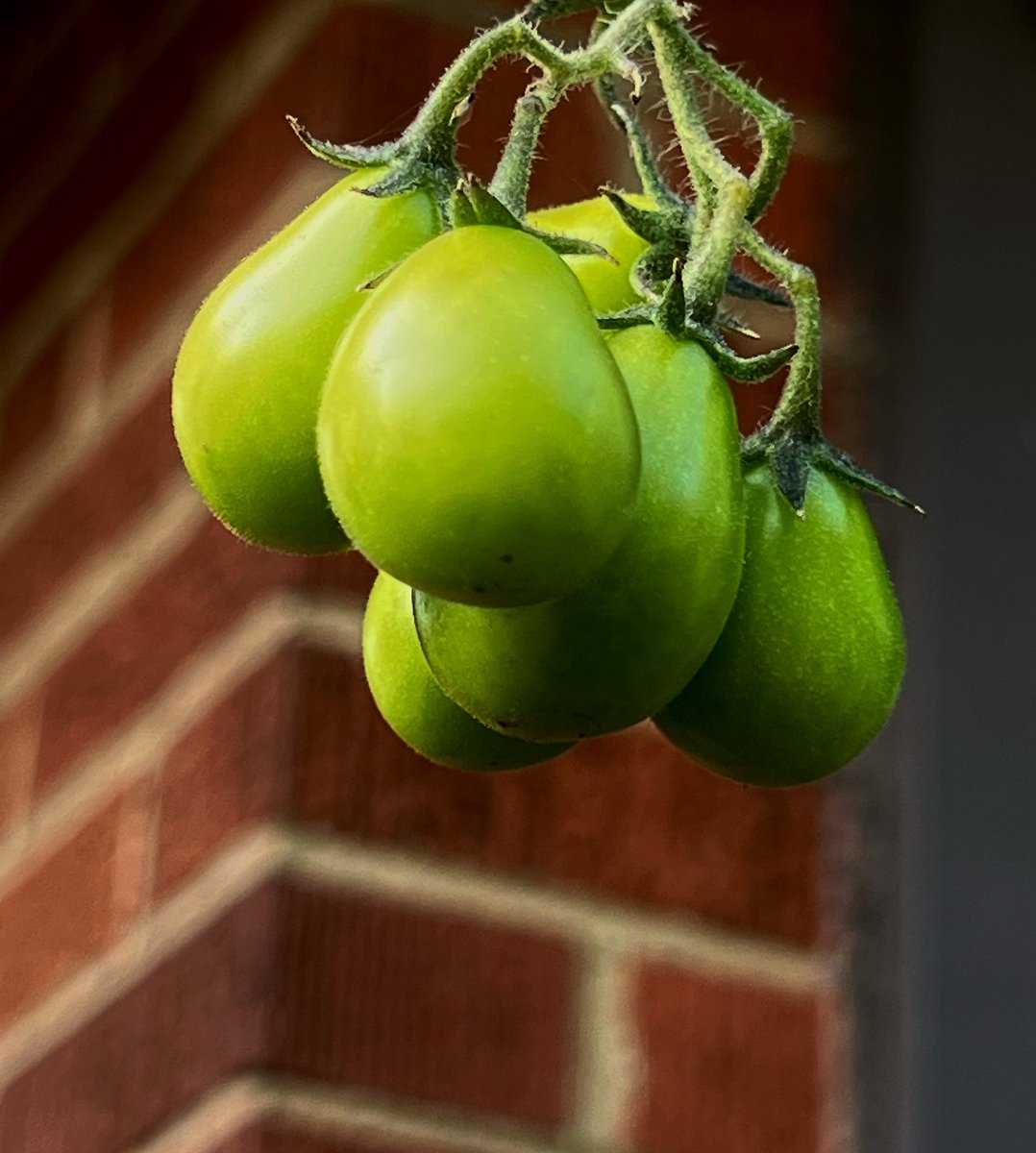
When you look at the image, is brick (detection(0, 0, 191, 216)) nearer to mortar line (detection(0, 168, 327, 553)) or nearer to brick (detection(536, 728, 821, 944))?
mortar line (detection(0, 168, 327, 553))

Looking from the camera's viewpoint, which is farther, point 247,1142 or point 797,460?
point 247,1142

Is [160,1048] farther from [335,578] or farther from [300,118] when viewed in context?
[300,118]

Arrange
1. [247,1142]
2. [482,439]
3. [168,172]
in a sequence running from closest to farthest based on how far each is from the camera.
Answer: [482,439] → [247,1142] → [168,172]

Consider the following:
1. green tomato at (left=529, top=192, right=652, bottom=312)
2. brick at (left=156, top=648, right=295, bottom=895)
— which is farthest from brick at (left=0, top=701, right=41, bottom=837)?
green tomato at (left=529, top=192, right=652, bottom=312)

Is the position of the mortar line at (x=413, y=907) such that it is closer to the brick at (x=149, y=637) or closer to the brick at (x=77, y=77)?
the brick at (x=149, y=637)

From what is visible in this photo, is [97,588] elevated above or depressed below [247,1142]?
→ above

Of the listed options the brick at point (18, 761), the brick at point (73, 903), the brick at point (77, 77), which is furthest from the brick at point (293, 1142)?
the brick at point (77, 77)

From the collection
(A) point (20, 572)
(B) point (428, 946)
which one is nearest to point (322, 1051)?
(B) point (428, 946)

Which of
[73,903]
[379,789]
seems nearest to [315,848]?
[379,789]
